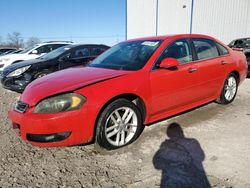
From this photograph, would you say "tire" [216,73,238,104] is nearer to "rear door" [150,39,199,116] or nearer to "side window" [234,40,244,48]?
"rear door" [150,39,199,116]

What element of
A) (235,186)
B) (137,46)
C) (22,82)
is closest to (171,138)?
(235,186)

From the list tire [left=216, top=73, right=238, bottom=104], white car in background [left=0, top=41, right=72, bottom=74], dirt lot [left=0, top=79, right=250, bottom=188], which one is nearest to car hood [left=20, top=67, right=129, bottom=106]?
dirt lot [left=0, top=79, right=250, bottom=188]

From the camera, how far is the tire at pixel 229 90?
4965 millimetres

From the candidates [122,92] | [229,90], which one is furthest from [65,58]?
[229,90]

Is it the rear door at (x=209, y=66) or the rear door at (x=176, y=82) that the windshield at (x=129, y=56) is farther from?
the rear door at (x=209, y=66)

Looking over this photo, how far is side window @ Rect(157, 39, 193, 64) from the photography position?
3.80m

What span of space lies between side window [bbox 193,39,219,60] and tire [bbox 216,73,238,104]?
0.70 metres

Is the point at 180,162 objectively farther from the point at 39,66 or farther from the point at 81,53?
the point at 81,53

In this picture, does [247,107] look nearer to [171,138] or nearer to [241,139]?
[241,139]

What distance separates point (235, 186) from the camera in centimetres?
241

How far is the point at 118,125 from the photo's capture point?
10.7ft

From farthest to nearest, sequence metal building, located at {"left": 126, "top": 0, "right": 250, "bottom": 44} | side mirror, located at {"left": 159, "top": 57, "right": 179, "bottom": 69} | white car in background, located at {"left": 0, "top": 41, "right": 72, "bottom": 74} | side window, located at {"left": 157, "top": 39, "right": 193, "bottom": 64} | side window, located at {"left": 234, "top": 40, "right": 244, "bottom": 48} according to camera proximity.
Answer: metal building, located at {"left": 126, "top": 0, "right": 250, "bottom": 44}, side window, located at {"left": 234, "top": 40, "right": 244, "bottom": 48}, white car in background, located at {"left": 0, "top": 41, "right": 72, "bottom": 74}, side window, located at {"left": 157, "top": 39, "right": 193, "bottom": 64}, side mirror, located at {"left": 159, "top": 57, "right": 179, "bottom": 69}

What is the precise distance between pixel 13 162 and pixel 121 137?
1396 millimetres

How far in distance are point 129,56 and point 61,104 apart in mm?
1544
